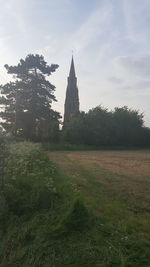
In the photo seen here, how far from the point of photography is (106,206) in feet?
30.7

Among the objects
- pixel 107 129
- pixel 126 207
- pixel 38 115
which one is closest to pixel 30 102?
pixel 38 115

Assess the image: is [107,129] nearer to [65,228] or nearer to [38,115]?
[38,115]

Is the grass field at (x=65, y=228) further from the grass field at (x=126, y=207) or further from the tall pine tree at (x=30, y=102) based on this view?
the tall pine tree at (x=30, y=102)

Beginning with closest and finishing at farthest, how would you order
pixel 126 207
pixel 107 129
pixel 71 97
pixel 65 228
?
pixel 65 228, pixel 126 207, pixel 107 129, pixel 71 97

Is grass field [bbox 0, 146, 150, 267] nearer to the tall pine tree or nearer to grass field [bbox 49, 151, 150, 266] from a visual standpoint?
grass field [bbox 49, 151, 150, 266]

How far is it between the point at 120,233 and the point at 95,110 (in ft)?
176

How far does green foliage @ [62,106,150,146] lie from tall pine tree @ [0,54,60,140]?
3.71 meters

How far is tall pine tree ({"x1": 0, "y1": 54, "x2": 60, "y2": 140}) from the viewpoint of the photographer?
50344 mm

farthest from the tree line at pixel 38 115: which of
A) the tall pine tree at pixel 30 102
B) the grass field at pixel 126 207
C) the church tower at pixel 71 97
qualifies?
the grass field at pixel 126 207

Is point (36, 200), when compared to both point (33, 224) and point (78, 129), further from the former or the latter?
point (78, 129)

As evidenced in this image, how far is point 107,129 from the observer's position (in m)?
57.3

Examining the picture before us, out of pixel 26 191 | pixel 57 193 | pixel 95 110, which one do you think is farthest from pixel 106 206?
pixel 95 110

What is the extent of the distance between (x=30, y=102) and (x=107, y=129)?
1278cm

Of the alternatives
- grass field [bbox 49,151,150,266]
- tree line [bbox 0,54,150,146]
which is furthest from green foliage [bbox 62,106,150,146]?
grass field [bbox 49,151,150,266]
